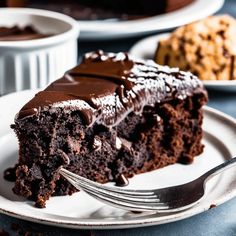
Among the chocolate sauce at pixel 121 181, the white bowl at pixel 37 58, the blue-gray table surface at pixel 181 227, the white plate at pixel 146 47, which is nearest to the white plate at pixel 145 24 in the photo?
the white plate at pixel 146 47

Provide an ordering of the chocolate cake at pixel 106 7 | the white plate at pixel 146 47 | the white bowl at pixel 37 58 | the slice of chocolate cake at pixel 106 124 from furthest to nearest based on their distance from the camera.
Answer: the chocolate cake at pixel 106 7 < the white plate at pixel 146 47 < the white bowl at pixel 37 58 < the slice of chocolate cake at pixel 106 124

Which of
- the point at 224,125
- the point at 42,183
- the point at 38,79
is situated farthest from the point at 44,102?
the point at 38,79

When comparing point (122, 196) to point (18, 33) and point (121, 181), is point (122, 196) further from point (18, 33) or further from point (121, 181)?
point (18, 33)

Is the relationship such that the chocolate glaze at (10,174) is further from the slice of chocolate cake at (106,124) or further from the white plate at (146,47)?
the white plate at (146,47)

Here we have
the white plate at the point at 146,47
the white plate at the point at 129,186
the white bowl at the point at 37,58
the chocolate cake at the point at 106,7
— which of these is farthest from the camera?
the chocolate cake at the point at 106,7

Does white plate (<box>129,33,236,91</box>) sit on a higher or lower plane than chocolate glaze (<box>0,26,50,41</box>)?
lower

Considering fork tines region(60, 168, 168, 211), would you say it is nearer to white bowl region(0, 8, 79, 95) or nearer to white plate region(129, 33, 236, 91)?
white bowl region(0, 8, 79, 95)

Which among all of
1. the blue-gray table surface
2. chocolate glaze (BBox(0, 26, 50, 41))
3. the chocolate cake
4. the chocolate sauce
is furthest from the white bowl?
the blue-gray table surface
